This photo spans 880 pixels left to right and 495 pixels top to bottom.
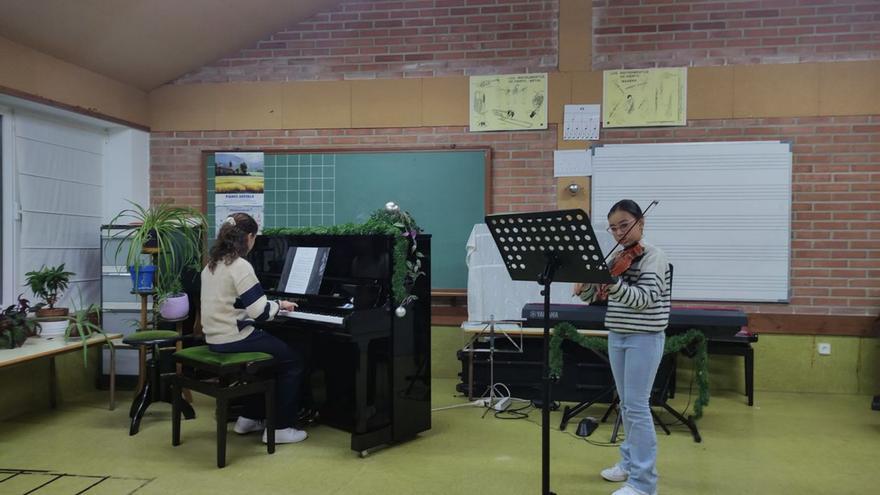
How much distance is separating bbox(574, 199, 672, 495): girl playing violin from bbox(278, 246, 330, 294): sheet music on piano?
164cm

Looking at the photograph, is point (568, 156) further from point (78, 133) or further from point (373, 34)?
point (78, 133)

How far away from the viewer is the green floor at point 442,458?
2822mm

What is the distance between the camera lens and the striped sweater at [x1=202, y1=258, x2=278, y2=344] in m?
3.15

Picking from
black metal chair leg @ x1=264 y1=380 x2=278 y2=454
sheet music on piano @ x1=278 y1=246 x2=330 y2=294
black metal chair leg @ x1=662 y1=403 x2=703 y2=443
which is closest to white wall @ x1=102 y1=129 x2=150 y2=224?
sheet music on piano @ x1=278 y1=246 x2=330 y2=294

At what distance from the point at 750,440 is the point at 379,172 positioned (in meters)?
3.38

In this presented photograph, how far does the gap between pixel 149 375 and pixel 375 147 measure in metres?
2.50

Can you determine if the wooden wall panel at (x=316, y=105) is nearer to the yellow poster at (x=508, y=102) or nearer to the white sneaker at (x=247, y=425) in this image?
the yellow poster at (x=508, y=102)

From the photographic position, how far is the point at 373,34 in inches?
197

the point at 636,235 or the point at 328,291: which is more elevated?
the point at 636,235

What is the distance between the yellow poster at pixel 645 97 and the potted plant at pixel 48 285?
4248 millimetres

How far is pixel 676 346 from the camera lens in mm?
3469

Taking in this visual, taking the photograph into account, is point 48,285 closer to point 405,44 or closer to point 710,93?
point 405,44

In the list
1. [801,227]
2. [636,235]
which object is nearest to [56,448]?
[636,235]

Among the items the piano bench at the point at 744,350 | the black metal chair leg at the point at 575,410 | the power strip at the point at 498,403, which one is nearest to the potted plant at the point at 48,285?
the power strip at the point at 498,403
